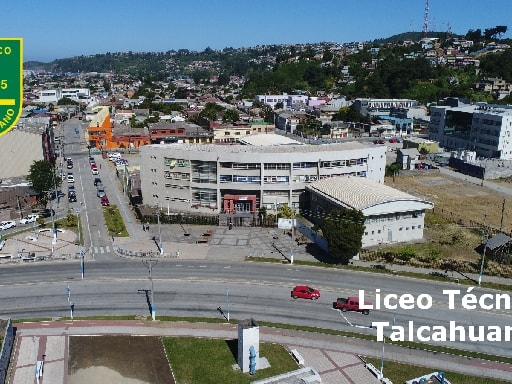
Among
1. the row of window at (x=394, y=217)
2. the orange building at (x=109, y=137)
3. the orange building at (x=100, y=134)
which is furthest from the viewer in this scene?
the orange building at (x=109, y=137)

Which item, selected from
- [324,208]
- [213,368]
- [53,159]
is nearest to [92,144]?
[53,159]

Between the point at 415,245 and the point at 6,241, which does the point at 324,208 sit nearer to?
the point at 415,245

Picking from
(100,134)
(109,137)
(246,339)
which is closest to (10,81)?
(246,339)

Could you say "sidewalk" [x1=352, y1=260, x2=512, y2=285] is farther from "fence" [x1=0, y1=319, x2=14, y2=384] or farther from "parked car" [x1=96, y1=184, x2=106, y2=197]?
"parked car" [x1=96, y1=184, x2=106, y2=197]

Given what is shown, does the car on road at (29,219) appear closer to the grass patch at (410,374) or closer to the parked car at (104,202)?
the parked car at (104,202)

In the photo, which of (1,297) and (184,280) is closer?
(1,297)

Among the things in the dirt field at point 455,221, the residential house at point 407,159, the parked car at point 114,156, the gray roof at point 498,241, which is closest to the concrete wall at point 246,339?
the dirt field at point 455,221
